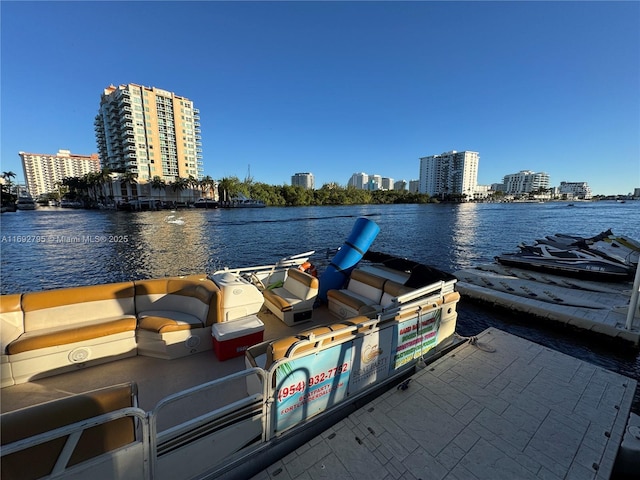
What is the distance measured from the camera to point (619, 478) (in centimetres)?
326

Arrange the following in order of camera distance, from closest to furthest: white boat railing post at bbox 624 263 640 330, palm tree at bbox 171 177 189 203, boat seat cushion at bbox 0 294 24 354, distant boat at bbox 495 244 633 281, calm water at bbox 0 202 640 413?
boat seat cushion at bbox 0 294 24 354 → white boat railing post at bbox 624 263 640 330 → calm water at bbox 0 202 640 413 → distant boat at bbox 495 244 633 281 → palm tree at bbox 171 177 189 203

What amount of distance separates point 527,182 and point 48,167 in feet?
1061

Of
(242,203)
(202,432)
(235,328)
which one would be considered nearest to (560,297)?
(235,328)

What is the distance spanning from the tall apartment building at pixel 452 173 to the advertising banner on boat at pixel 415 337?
517 feet

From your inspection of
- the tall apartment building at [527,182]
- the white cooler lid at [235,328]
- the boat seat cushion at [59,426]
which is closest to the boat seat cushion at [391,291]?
the white cooler lid at [235,328]

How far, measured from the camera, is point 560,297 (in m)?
10.3

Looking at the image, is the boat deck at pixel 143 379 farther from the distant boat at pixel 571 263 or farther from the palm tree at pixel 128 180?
the palm tree at pixel 128 180

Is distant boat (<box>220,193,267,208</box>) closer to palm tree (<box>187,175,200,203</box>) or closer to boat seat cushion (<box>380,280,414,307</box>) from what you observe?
palm tree (<box>187,175,200,203</box>)

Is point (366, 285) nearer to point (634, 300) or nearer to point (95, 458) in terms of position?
point (95, 458)

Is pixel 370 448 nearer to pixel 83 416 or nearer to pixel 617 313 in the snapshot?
pixel 83 416

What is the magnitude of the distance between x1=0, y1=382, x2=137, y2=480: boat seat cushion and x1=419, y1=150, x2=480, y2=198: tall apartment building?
162 meters

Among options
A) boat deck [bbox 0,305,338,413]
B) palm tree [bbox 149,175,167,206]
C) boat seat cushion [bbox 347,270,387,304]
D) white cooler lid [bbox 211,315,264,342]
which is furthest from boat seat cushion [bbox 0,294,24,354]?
palm tree [bbox 149,175,167,206]

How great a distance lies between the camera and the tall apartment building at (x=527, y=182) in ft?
616

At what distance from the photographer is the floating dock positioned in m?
8.02
